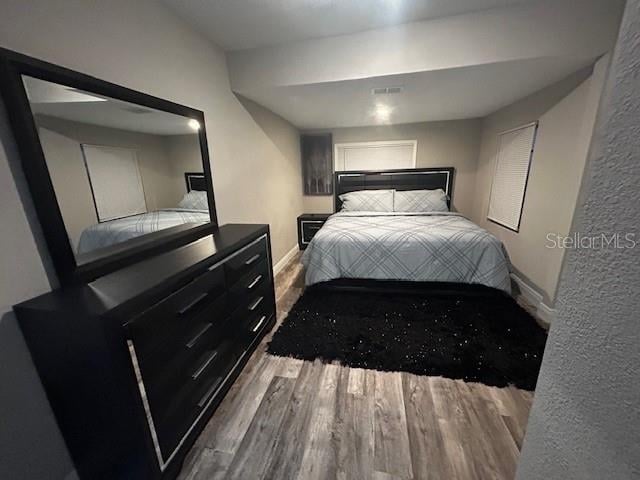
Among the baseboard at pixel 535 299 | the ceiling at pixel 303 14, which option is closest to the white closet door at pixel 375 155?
the baseboard at pixel 535 299

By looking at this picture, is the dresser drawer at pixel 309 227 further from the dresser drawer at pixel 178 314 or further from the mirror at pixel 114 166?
the dresser drawer at pixel 178 314

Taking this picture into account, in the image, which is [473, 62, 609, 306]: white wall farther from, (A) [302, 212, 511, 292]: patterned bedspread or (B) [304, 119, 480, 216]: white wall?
(B) [304, 119, 480, 216]: white wall

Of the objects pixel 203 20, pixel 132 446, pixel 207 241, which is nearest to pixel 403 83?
pixel 203 20

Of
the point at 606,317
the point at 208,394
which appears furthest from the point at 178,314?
the point at 606,317

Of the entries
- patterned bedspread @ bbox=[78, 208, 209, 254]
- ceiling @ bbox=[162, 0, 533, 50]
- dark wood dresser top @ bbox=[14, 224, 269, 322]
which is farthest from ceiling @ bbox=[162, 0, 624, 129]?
dark wood dresser top @ bbox=[14, 224, 269, 322]

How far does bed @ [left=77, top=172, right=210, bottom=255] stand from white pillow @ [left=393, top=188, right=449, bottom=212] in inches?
108

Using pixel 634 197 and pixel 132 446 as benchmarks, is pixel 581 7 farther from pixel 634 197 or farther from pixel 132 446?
pixel 132 446


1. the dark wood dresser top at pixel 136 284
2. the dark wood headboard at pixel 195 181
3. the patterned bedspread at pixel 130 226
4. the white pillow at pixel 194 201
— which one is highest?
the dark wood headboard at pixel 195 181

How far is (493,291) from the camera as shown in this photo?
2.52 m

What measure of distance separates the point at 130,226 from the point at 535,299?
329 cm

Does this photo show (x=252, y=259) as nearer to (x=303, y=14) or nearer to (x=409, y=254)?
(x=409, y=254)

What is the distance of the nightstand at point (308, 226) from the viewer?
416 cm

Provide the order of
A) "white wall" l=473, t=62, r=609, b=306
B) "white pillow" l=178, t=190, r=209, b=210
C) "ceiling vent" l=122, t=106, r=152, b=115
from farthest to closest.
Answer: "white wall" l=473, t=62, r=609, b=306 < "white pillow" l=178, t=190, r=209, b=210 < "ceiling vent" l=122, t=106, r=152, b=115

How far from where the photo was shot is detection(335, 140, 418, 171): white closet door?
4.21 metres
